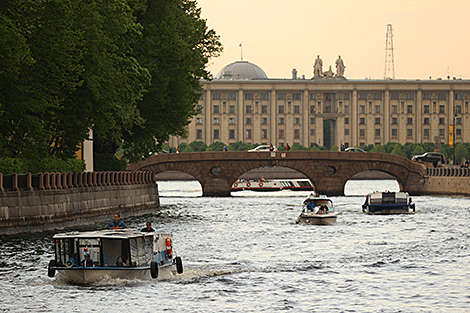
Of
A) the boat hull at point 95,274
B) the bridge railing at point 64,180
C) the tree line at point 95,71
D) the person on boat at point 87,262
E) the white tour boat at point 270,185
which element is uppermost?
the tree line at point 95,71

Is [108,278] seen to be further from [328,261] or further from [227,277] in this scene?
[328,261]

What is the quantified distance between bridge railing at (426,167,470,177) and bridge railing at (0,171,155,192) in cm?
4585

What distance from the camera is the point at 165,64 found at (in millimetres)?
72750

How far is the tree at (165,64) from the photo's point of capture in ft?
237

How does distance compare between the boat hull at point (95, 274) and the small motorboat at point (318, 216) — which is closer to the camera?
the boat hull at point (95, 274)

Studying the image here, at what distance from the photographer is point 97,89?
59188 millimetres

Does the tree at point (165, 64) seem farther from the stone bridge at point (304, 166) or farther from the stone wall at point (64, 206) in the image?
the stone bridge at point (304, 166)

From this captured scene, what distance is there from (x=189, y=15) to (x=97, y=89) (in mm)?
20509

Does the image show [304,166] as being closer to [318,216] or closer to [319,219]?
[319,219]

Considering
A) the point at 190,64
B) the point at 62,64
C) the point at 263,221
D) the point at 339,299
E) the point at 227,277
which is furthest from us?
the point at 190,64

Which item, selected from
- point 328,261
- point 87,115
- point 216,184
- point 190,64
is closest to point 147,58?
point 190,64

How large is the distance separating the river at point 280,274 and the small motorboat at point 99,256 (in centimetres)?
46

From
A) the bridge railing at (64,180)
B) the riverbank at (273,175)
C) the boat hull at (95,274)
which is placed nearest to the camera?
the boat hull at (95,274)

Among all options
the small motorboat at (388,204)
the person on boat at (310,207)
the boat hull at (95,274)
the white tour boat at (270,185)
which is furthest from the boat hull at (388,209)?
the white tour boat at (270,185)
